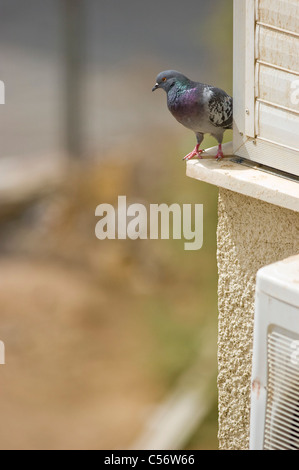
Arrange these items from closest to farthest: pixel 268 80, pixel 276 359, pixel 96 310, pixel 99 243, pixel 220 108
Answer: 1. pixel 276 359
2. pixel 268 80
3. pixel 220 108
4. pixel 96 310
5. pixel 99 243

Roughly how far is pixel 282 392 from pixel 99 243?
154 inches

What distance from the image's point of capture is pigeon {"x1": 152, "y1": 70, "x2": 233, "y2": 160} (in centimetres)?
190

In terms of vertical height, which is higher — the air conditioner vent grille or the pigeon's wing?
the pigeon's wing

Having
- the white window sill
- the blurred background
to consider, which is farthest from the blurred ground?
the white window sill

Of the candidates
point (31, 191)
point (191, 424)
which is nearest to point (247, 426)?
point (191, 424)

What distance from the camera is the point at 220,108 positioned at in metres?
1.89

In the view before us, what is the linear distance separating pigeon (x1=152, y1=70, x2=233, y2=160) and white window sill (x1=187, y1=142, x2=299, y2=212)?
0.05 m

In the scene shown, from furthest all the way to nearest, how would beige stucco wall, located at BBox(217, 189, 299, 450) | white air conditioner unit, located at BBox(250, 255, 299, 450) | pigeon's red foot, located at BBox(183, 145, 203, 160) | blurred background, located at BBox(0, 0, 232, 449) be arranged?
blurred background, located at BBox(0, 0, 232, 449), pigeon's red foot, located at BBox(183, 145, 203, 160), beige stucco wall, located at BBox(217, 189, 299, 450), white air conditioner unit, located at BBox(250, 255, 299, 450)

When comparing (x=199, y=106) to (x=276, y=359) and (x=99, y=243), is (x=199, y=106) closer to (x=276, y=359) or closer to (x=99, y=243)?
(x=276, y=359)

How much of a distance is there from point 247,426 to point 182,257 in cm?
229

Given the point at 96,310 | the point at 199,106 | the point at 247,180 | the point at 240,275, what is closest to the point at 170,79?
the point at 199,106

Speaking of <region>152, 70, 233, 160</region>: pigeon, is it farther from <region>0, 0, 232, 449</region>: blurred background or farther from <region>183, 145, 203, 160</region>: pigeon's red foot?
<region>0, 0, 232, 449</region>: blurred background

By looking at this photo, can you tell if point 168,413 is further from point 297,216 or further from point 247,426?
point 297,216

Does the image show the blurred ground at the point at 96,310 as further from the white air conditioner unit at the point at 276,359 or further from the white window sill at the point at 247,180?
the white air conditioner unit at the point at 276,359
